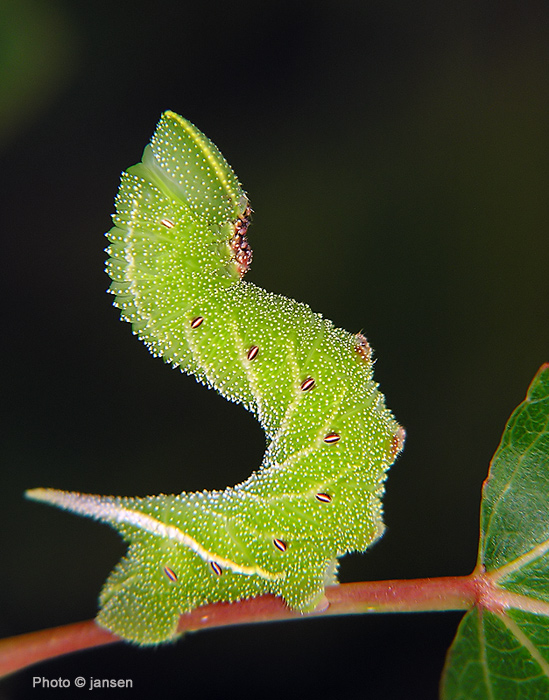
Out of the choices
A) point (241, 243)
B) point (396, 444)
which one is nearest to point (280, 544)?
point (396, 444)

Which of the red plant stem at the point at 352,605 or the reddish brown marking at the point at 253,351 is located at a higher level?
the reddish brown marking at the point at 253,351

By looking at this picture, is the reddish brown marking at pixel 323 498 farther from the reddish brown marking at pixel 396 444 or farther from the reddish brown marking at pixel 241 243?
the reddish brown marking at pixel 241 243

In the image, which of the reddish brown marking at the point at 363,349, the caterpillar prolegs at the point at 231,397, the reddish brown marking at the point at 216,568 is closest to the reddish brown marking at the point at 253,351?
the caterpillar prolegs at the point at 231,397

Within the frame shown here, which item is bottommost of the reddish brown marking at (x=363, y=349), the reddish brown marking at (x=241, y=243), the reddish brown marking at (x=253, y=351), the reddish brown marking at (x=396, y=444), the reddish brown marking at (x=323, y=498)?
the reddish brown marking at (x=323, y=498)

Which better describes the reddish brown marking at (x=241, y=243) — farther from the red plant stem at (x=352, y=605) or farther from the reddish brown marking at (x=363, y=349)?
the red plant stem at (x=352, y=605)

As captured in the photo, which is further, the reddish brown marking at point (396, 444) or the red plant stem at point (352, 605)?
the reddish brown marking at point (396, 444)
